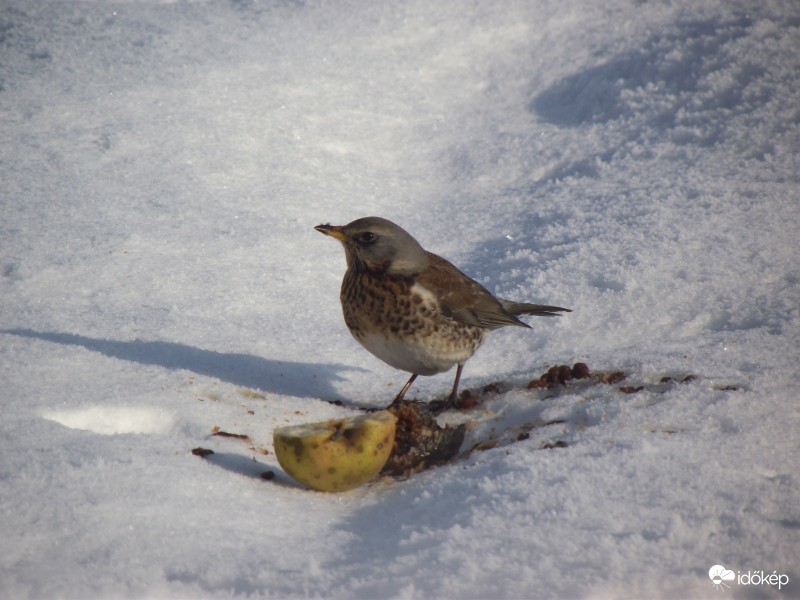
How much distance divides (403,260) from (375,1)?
14.7 ft

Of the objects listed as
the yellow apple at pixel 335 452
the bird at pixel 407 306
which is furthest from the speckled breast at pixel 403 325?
the yellow apple at pixel 335 452

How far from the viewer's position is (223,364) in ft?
13.8

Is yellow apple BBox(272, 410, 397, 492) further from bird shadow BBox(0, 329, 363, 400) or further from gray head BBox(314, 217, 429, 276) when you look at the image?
gray head BBox(314, 217, 429, 276)

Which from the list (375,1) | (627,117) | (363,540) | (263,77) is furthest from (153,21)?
(363,540)

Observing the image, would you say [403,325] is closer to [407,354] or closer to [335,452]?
[407,354]

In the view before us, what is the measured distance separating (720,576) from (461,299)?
217cm

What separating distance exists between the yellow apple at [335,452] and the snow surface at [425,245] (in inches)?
4.2

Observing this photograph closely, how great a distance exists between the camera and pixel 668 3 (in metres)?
7.10

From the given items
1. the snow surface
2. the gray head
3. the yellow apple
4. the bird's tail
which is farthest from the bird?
the yellow apple

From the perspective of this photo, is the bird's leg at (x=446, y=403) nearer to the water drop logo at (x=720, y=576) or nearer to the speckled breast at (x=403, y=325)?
the speckled breast at (x=403, y=325)

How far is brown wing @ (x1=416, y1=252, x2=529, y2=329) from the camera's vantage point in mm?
4168

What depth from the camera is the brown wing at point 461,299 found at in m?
4.17

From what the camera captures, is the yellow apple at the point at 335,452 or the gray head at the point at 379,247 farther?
the gray head at the point at 379,247

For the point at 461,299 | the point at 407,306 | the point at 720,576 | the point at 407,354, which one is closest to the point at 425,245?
the point at 461,299
